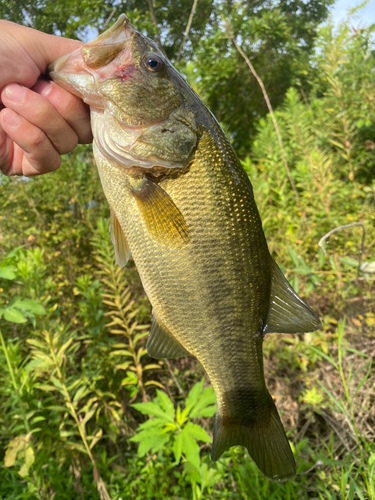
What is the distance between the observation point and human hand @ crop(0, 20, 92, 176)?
127 centimetres

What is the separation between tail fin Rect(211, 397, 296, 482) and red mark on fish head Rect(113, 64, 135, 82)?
1338 mm

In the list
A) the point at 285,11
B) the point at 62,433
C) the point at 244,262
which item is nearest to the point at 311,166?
the point at 244,262

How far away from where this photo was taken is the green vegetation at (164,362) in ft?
6.13

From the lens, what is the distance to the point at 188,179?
1155 millimetres

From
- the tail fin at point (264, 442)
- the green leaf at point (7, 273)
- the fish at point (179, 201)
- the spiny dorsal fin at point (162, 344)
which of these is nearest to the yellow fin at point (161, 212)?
the fish at point (179, 201)

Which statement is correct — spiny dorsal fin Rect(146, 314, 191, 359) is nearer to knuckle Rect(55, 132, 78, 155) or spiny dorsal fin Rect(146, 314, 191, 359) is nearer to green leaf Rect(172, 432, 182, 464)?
green leaf Rect(172, 432, 182, 464)

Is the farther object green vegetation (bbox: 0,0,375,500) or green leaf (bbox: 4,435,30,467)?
green vegetation (bbox: 0,0,375,500)

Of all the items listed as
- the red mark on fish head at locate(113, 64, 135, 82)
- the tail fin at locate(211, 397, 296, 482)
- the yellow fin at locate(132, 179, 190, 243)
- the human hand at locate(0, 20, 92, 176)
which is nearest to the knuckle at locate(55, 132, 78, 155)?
the human hand at locate(0, 20, 92, 176)

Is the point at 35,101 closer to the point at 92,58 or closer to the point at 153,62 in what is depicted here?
the point at 92,58

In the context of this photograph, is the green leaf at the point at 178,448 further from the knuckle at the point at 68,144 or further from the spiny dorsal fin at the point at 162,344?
the knuckle at the point at 68,144

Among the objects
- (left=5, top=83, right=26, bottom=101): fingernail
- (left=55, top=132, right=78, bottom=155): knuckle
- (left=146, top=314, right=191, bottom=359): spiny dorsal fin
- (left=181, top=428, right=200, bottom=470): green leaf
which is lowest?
(left=181, top=428, right=200, bottom=470): green leaf

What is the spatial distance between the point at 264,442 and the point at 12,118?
5.26 feet

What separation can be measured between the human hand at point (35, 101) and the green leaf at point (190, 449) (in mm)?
1558

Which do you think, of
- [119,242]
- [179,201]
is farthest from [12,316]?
[179,201]
